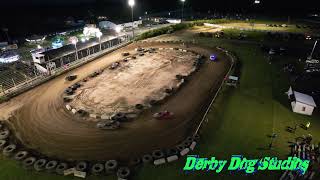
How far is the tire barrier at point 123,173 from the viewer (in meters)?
17.8

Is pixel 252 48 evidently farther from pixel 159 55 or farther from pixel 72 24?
pixel 72 24

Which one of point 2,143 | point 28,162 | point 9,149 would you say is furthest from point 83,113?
point 28,162

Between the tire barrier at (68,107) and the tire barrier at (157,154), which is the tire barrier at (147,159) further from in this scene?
the tire barrier at (68,107)

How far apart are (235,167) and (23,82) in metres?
31.8

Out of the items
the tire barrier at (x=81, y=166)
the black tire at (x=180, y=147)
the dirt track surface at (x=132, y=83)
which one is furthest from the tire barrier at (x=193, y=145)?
the tire barrier at (x=81, y=166)

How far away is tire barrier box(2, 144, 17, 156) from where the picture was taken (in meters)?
20.7

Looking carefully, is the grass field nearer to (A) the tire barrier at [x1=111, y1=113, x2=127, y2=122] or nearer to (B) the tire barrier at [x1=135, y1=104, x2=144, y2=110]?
(A) the tire barrier at [x1=111, y1=113, x2=127, y2=122]

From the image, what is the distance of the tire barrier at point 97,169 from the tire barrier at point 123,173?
1486 mm

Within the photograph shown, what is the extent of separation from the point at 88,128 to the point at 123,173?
8.07 m

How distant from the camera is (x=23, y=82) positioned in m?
34.9

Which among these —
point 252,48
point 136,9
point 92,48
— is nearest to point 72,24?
point 92,48

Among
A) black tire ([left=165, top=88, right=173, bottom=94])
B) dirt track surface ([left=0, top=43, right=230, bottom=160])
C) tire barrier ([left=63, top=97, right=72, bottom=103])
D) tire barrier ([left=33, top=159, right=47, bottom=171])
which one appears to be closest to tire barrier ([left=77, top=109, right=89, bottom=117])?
dirt track surface ([left=0, top=43, right=230, bottom=160])

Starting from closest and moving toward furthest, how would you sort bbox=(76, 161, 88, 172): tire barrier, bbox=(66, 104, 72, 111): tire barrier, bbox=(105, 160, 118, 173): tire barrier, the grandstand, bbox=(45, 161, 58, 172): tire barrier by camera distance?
bbox=(76, 161, 88, 172): tire barrier → bbox=(105, 160, 118, 173): tire barrier → bbox=(45, 161, 58, 172): tire barrier → bbox=(66, 104, 72, 111): tire barrier → the grandstand

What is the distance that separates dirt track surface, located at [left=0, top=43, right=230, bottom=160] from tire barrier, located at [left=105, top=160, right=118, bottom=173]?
1.02 meters
